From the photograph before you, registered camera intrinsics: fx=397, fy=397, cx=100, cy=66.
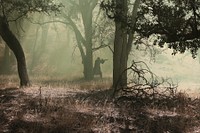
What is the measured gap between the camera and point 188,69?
55781mm

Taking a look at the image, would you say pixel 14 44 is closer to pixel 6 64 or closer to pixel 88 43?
pixel 88 43

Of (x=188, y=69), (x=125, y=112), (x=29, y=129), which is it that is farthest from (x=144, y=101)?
(x=188, y=69)

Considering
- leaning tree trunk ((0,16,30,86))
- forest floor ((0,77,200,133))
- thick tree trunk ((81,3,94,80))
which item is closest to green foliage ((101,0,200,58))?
forest floor ((0,77,200,133))

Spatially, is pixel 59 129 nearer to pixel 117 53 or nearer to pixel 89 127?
pixel 89 127

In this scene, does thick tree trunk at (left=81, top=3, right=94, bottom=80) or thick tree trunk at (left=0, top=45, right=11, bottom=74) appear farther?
thick tree trunk at (left=0, top=45, right=11, bottom=74)

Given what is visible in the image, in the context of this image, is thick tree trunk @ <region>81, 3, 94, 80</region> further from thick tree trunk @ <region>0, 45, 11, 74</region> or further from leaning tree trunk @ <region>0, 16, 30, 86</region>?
leaning tree trunk @ <region>0, 16, 30, 86</region>

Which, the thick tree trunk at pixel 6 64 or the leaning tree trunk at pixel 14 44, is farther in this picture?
the thick tree trunk at pixel 6 64

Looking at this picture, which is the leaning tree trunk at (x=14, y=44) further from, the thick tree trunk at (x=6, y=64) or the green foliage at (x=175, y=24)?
the thick tree trunk at (x=6, y=64)

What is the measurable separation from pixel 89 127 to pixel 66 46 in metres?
37.5

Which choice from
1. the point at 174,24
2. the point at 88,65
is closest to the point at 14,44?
the point at 174,24

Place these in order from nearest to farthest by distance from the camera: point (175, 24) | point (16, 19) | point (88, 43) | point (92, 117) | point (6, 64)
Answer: point (92, 117) < point (175, 24) < point (16, 19) < point (88, 43) < point (6, 64)

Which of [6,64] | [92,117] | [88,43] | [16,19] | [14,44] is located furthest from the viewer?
[6,64]

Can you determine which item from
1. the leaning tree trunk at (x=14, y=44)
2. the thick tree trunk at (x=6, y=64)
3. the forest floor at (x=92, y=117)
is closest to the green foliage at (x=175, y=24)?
the forest floor at (x=92, y=117)

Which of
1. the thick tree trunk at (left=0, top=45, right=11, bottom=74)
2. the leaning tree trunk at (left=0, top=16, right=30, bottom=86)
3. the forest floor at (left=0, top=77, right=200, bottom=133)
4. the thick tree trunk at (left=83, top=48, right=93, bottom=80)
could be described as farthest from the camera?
the thick tree trunk at (left=0, top=45, right=11, bottom=74)
